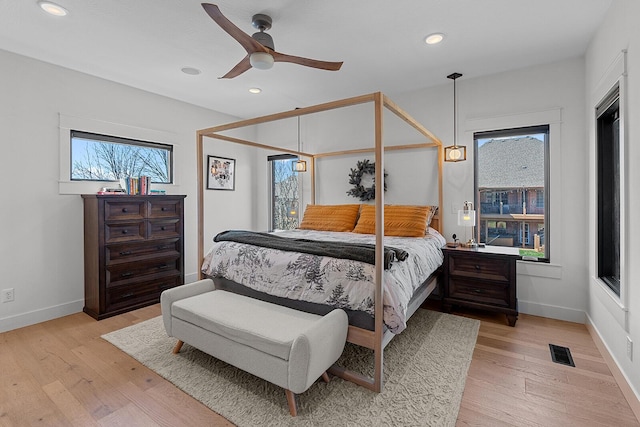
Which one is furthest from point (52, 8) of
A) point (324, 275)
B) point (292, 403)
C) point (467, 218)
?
point (467, 218)

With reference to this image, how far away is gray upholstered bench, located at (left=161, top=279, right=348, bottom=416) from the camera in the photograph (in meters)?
1.73

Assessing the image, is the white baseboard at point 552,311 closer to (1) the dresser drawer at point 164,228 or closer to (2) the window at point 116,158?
(1) the dresser drawer at point 164,228

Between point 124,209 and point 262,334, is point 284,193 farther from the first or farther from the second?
point 262,334

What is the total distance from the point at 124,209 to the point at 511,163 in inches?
171

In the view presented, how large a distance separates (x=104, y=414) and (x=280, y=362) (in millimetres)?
1066

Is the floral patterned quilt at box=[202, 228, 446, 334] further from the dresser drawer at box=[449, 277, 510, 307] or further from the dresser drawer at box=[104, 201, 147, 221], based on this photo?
the dresser drawer at box=[104, 201, 147, 221]

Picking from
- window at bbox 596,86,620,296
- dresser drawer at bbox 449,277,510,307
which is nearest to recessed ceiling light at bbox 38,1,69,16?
dresser drawer at bbox 449,277,510,307

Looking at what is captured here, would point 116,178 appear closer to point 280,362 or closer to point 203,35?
point 203,35

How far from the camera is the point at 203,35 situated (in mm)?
2605

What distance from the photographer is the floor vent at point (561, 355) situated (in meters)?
2.31

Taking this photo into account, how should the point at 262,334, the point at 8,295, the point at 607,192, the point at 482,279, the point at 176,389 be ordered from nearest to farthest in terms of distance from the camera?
the point at 262,334 < the point at 176,389 < the point at 607,192 < the point at 8,295 < the point at 482,279

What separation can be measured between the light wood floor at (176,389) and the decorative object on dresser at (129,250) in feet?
1.87

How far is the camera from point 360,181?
4320 mm

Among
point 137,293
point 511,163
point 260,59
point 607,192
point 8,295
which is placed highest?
point 260,59
